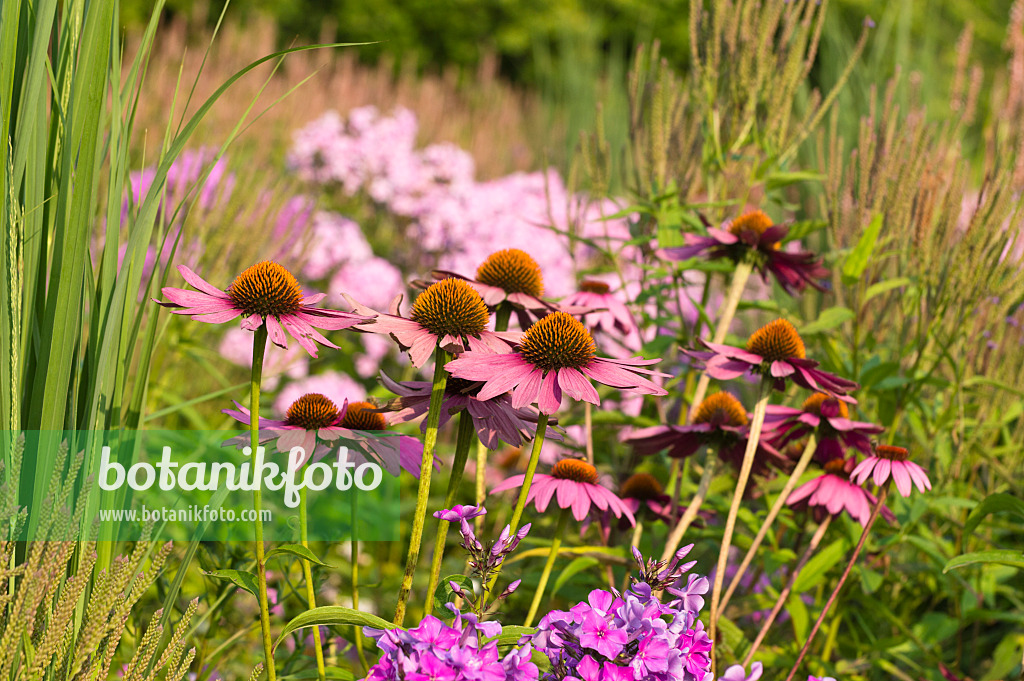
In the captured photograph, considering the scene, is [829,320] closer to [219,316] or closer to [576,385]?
[576,385]

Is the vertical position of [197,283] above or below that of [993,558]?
above

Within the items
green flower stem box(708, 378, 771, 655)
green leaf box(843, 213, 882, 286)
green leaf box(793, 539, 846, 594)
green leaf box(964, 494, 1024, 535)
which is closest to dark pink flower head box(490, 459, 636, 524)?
green flower stem box(708, 378, 771, 655)

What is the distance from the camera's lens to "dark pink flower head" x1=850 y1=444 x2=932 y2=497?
139 centimetres

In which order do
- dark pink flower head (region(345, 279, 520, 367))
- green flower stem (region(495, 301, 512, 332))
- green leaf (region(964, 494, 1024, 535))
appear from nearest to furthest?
dark pink flower head (region(345, 279, 520, 367)) < green leaf (region(964, 494, 1024, 535)) < green flower stem (region(495, 301, 512, 332))

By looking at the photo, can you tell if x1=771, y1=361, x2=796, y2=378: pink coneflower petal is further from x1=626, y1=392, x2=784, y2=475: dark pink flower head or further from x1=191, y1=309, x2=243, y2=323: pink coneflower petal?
x1=191, y1=309, x2=243, y2=323: pink coneflower petal

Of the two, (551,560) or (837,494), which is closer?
(551,560)

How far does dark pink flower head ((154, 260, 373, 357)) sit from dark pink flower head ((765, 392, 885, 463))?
887 mm

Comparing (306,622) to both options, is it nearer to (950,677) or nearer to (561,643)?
(561,643)

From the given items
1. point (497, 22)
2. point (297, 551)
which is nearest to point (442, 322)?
point (297, 551)

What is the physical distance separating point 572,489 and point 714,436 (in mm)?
343

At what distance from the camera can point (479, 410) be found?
1.10 metres

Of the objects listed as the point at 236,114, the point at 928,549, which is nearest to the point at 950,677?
the point at 928,549

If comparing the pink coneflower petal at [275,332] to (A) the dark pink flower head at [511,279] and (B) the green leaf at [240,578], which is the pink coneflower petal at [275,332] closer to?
(B) the green leaf at [240,578]

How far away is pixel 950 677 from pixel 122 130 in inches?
77.9
